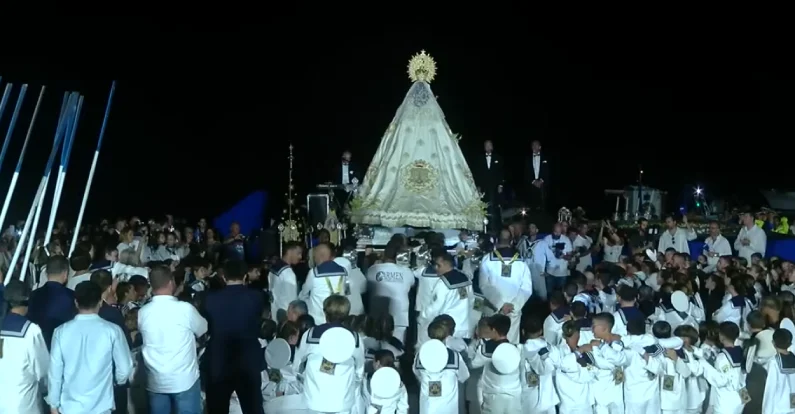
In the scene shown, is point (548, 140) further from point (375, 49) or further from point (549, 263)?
point (549, 263)

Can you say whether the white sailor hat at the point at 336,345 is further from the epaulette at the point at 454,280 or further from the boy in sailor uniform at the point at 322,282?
the epaulette at the point at 454,280

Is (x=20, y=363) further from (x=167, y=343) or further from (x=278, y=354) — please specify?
(x=278, y=354)

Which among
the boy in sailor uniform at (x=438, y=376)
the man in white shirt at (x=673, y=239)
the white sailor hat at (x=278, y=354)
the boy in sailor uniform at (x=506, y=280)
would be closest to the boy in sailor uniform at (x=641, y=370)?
the boy in sailor uniform at (x=438, y=376)

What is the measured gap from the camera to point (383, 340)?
9914 millimetres

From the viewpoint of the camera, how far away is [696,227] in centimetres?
1667

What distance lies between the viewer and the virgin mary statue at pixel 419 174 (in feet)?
55.7

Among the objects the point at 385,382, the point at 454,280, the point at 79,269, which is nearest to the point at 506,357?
the point at 385,382

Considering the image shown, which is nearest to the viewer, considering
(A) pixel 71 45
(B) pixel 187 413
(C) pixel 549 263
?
(B) pixel 187 413

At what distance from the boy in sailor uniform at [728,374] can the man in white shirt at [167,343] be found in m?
4.49

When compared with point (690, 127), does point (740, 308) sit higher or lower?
lower

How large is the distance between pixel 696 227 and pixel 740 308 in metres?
6.71

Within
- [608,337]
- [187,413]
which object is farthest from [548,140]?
[187,413]

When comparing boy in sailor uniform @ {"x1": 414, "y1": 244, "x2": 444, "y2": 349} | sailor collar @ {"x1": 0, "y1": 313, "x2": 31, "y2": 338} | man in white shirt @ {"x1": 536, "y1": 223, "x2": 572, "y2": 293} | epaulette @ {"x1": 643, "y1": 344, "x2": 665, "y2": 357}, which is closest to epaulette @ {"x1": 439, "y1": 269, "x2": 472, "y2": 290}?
boy in sailor uniform @ {"x1": 414, "y1": 244, "x2": 444, "y2": 349}

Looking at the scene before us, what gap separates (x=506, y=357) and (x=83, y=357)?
339 centimetres
